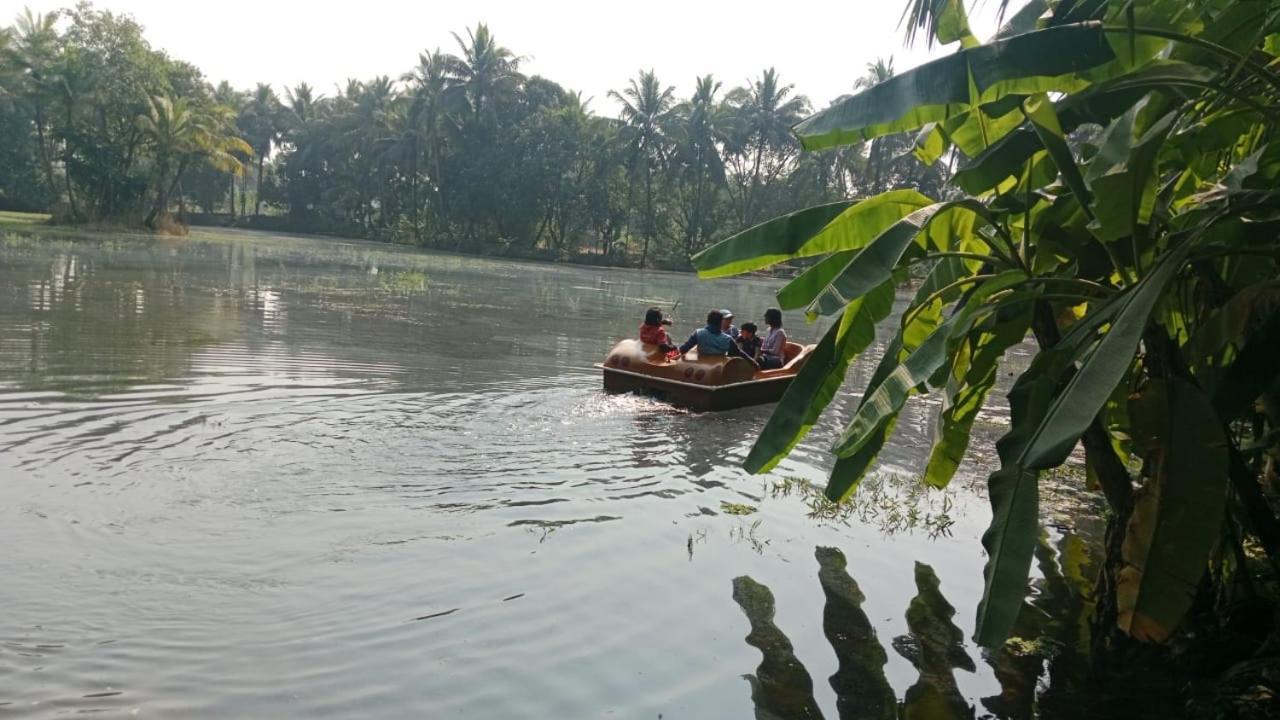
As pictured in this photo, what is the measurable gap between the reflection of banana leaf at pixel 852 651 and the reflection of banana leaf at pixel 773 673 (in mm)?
160

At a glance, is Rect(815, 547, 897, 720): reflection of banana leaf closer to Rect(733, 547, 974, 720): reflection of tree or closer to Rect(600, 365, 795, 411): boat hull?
Rect(733, 547, 974, 720): reflection of tree

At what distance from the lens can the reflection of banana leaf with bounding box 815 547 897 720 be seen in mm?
4348

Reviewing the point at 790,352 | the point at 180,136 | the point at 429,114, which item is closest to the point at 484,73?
the point at 429,114

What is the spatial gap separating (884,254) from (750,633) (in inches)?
82.6

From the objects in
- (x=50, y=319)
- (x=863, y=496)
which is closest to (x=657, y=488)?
(x=863, y=496)

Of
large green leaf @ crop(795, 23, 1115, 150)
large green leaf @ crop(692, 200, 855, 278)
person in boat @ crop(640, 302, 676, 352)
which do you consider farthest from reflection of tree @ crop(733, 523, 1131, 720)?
person in boat @ crop(640, 302, 676, 352)

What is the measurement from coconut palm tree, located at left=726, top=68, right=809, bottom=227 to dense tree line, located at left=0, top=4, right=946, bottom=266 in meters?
0.12

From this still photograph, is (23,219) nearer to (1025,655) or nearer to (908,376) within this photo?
(908,376)

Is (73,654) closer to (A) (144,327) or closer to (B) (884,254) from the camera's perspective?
(B) (884,254)

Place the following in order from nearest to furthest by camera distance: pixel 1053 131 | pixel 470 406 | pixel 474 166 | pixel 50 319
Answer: pixel 1053 131
pixel 470 406
pixel 50 319
pixel 474 166

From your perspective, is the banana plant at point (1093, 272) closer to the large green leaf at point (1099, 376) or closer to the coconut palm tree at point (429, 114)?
the large green leaf at point (1099, 376)

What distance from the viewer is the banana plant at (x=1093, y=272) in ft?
12.1

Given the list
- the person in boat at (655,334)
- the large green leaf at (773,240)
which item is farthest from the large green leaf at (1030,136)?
the person in boat at (655,334)

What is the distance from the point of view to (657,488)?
307 inches
